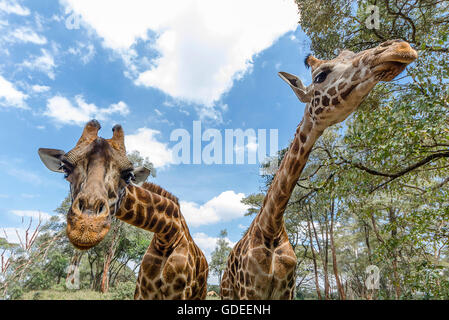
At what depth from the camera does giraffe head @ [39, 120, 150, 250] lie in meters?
1.95

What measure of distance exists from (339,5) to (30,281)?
25.3 meters

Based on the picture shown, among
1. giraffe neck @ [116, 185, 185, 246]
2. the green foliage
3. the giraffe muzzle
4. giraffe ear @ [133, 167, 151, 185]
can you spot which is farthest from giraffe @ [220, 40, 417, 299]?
the green foliage

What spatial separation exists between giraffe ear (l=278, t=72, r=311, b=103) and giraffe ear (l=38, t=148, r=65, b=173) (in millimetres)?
2903

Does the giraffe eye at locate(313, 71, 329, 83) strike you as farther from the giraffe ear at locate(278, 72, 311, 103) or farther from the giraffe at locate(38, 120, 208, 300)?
the giraffe at locate(38, 120, 208, 300)

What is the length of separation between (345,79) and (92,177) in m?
2.91

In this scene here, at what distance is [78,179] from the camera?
234 cm

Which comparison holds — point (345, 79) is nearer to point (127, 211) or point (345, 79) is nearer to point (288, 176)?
point (288, 176)

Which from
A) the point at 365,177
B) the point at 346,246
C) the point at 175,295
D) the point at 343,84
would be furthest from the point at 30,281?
the point at 346,246

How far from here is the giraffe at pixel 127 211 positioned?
2.04 metres

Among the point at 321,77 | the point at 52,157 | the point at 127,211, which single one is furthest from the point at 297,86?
the point at 52,157

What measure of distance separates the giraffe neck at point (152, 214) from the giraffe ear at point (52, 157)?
2.56 feet

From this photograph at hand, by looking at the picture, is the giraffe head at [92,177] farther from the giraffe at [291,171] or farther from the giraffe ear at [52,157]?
the giraffe at [291,171]

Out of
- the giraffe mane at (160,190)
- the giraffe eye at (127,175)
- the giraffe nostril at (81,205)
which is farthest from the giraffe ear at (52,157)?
the giraffe mane at (160,190)
